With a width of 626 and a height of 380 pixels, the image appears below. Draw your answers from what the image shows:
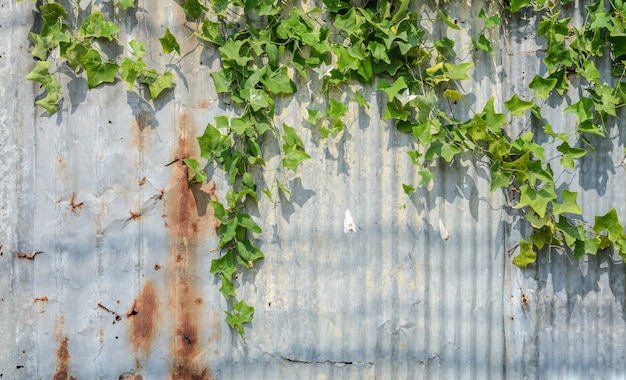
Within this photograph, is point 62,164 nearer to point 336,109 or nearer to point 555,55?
point 336,109

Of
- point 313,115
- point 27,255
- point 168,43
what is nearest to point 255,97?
point 313,115

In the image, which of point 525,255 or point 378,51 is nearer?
point 378,51

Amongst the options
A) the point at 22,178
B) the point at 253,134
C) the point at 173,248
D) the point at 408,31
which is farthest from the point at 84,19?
the point at 408,31

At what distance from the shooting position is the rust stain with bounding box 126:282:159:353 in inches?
85.0

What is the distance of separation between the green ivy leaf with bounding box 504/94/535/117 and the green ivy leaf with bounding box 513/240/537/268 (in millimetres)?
492

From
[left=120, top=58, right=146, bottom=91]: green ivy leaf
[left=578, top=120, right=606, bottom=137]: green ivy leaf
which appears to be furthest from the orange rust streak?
[left=578, top=120, right=606, bottom=137]: green ivy leaf

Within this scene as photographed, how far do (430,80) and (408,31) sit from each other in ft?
0.65

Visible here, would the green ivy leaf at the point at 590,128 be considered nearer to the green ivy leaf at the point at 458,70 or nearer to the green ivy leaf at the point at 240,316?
the green ivy leaf at the point at 458,70

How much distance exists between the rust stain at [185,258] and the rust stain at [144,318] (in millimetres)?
66

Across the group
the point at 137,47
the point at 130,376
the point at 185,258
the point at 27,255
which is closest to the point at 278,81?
the point at 137,47

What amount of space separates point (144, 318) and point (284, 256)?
57cm

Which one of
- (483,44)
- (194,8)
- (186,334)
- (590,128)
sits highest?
(194,8)

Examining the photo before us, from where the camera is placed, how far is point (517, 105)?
214 centimetres

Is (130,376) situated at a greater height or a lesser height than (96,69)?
lesser
